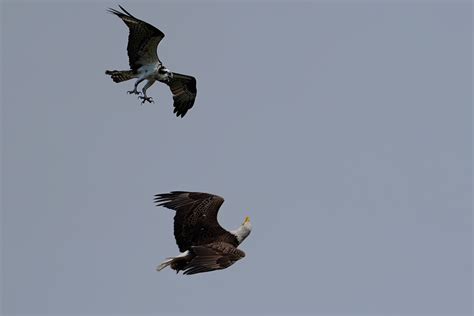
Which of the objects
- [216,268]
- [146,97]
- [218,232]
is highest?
[146,97]

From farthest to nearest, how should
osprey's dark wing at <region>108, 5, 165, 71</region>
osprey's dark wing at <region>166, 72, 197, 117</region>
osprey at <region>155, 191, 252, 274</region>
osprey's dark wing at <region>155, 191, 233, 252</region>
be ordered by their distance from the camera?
osprey's dark wing at <region>166, 72, 197, 117</region> < osprey's dark wing at <region>108, 5, 165, 71</region> < osprey's dark wing at <region>155, 191, 233, 252</region> < osprey at <region>155, 191, 252, 274</region>

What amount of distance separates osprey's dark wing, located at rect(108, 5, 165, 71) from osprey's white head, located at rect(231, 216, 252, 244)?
4198 millimetres

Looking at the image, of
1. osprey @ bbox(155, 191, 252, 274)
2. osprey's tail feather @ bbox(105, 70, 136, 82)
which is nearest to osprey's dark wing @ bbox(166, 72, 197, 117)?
osprey's tail feather @ bbox(105, 70, 136, 82)

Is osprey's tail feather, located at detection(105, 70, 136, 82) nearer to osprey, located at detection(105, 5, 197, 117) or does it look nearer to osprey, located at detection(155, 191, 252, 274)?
osprey, located at detection(105, 5, 197, 117)

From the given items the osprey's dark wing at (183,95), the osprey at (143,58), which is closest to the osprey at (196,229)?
the osprey at (143,58)

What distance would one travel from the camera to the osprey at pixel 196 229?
1780cm

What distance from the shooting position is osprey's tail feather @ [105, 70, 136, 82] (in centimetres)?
2109

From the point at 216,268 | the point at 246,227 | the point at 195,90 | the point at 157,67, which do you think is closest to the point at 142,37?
the point at 157,67

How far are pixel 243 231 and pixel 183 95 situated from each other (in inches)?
214

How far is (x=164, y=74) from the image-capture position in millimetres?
21766

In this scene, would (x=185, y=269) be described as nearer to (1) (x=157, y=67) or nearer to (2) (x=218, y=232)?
(2) (x=218, y=232)

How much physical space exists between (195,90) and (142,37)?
288 cm

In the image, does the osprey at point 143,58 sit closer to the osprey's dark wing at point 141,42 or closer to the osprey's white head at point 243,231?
the osprey's dark wing at point 141,42

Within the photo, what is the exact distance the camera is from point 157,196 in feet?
63.1
